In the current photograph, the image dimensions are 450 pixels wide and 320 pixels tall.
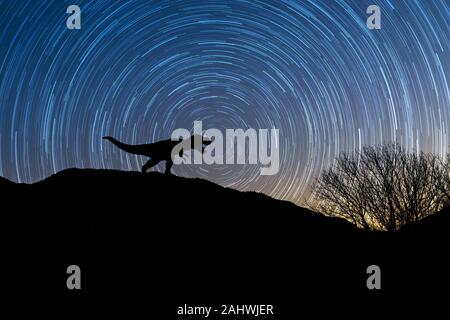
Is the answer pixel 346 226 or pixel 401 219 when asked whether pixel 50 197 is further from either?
pixel 401 219

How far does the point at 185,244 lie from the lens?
11.6m

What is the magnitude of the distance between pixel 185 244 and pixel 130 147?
6.58 m

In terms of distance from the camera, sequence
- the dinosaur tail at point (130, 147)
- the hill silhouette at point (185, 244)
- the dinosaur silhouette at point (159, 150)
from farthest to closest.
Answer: the dinosaur tail at point (130, 147), the dinosaur silhouette at point (159, 150), the hill silhouette at point (185, 244)

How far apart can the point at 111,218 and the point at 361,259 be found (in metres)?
7.56

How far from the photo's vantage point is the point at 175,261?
10.8 meters

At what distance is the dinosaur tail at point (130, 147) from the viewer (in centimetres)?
1627

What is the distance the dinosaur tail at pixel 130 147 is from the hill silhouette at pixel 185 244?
145 centimetres

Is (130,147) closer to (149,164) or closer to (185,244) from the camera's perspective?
(149,164)

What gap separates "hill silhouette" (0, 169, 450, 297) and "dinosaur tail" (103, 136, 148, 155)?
1451 mm

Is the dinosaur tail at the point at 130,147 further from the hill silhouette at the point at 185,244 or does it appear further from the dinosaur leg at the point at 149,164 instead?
the hill silhouette at the point at 185,244

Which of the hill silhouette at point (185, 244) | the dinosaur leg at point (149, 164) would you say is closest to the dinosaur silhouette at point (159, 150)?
the dinosaur leg at point (149, 164)
